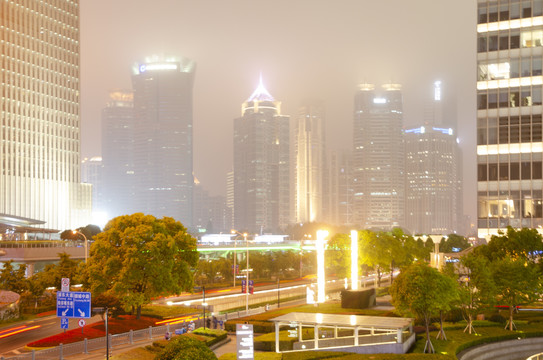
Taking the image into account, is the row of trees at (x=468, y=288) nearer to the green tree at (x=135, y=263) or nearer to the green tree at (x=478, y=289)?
the green tree at (x=478, y=289)

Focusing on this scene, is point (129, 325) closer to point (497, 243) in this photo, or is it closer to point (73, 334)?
point (73, 334)

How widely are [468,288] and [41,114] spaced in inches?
5163

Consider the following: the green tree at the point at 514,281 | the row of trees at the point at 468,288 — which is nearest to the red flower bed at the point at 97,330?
the row of trees at the point at 468,288

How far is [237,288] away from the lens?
11062 centimetres

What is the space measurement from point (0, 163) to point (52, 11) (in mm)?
41994

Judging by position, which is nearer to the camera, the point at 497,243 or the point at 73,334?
the point at 73,334

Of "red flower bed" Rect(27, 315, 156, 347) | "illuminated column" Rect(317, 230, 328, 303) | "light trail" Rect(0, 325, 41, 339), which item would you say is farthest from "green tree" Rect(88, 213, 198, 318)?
"illuminated column" Rect(317, 230, 328, 303)

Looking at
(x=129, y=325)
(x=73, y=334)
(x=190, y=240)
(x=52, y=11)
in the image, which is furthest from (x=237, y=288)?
(x=52, y=11)

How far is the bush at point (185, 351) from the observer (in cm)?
2761

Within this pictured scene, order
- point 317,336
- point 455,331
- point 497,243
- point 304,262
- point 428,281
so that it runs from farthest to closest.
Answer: point 304,262, point 497,243, point 455,331, point 428,281, point 317,336

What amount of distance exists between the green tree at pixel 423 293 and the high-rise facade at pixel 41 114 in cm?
12196

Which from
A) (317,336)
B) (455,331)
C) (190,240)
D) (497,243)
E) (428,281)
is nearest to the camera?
(317,336)

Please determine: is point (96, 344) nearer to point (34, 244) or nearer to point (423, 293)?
point (423, 293)

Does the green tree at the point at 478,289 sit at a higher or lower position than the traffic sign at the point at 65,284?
lower
